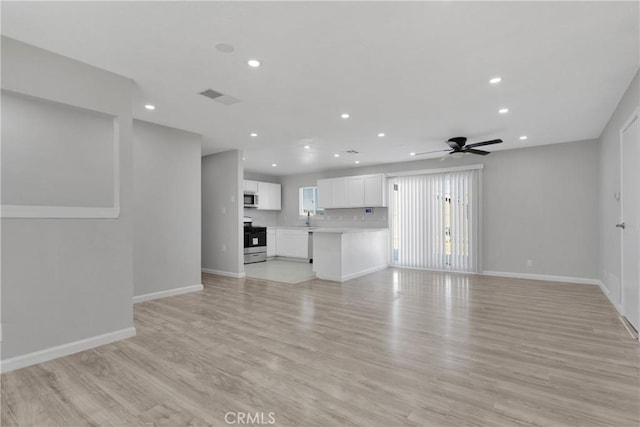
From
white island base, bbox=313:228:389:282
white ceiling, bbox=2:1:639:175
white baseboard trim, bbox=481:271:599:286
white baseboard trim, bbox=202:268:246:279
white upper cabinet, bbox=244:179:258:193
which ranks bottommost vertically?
white baseboard trim, bbox=481:271:599:286

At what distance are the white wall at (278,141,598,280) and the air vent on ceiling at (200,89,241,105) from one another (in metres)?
4.93

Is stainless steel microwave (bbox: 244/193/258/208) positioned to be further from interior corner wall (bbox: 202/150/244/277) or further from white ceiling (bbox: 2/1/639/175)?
white ceiling (bbox: 2/1/639/175)

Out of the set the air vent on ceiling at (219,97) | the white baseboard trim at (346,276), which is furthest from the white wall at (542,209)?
the air vent on ceiling at (219,97)

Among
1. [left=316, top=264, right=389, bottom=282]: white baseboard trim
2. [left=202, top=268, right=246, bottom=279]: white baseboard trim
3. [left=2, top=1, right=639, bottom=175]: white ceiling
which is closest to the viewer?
[left=2, top=1, right=639, bottom=175]: white ceiling

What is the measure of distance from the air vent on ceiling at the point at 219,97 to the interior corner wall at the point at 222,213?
2.51m

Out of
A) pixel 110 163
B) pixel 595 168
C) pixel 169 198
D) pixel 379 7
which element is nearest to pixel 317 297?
pixel 169 198

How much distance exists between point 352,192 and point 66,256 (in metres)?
6.11

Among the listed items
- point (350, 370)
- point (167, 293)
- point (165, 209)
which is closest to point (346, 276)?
point (167, 293)

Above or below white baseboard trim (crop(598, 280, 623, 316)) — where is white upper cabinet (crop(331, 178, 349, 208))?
above

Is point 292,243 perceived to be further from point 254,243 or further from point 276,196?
point 276,196

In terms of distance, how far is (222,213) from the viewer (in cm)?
634

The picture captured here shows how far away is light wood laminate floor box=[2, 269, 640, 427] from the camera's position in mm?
1832

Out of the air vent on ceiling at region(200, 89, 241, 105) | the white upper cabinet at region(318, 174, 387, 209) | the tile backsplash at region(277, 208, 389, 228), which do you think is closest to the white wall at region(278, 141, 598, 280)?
the white upper cabinet at region(318, 174, 387, 209)

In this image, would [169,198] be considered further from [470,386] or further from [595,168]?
[595,168]
